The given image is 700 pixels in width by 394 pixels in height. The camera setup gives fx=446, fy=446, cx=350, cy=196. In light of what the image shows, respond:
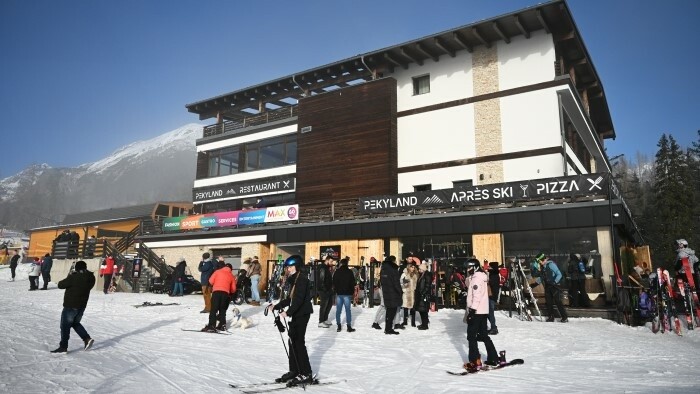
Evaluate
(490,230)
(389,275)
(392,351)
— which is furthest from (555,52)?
(392,351)

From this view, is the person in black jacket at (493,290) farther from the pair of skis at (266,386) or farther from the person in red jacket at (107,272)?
the person in red jacket at (107,272)

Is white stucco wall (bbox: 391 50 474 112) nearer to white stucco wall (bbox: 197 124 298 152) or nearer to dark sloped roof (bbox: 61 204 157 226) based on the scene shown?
white stucco wall (bbox: 197 124 298 152)

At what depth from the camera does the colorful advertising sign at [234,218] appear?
24.1 m

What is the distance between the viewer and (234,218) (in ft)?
85.0

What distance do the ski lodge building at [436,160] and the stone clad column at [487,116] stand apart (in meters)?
0.07

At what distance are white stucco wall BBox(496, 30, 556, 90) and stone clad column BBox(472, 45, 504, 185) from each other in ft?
1.32

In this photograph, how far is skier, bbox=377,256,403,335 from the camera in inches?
441

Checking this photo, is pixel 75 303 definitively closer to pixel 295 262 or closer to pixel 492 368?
pixel 295 262

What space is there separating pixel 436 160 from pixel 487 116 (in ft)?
11.0

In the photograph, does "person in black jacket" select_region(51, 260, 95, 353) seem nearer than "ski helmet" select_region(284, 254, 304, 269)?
No

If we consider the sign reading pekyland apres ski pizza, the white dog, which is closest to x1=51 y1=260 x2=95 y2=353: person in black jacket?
the white dog

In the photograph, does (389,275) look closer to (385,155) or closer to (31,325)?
(31,325)

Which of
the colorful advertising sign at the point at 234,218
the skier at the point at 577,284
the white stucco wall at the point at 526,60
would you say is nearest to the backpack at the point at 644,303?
the skier at the point at 577,284

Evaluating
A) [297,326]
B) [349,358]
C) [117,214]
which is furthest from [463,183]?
[117,214]
